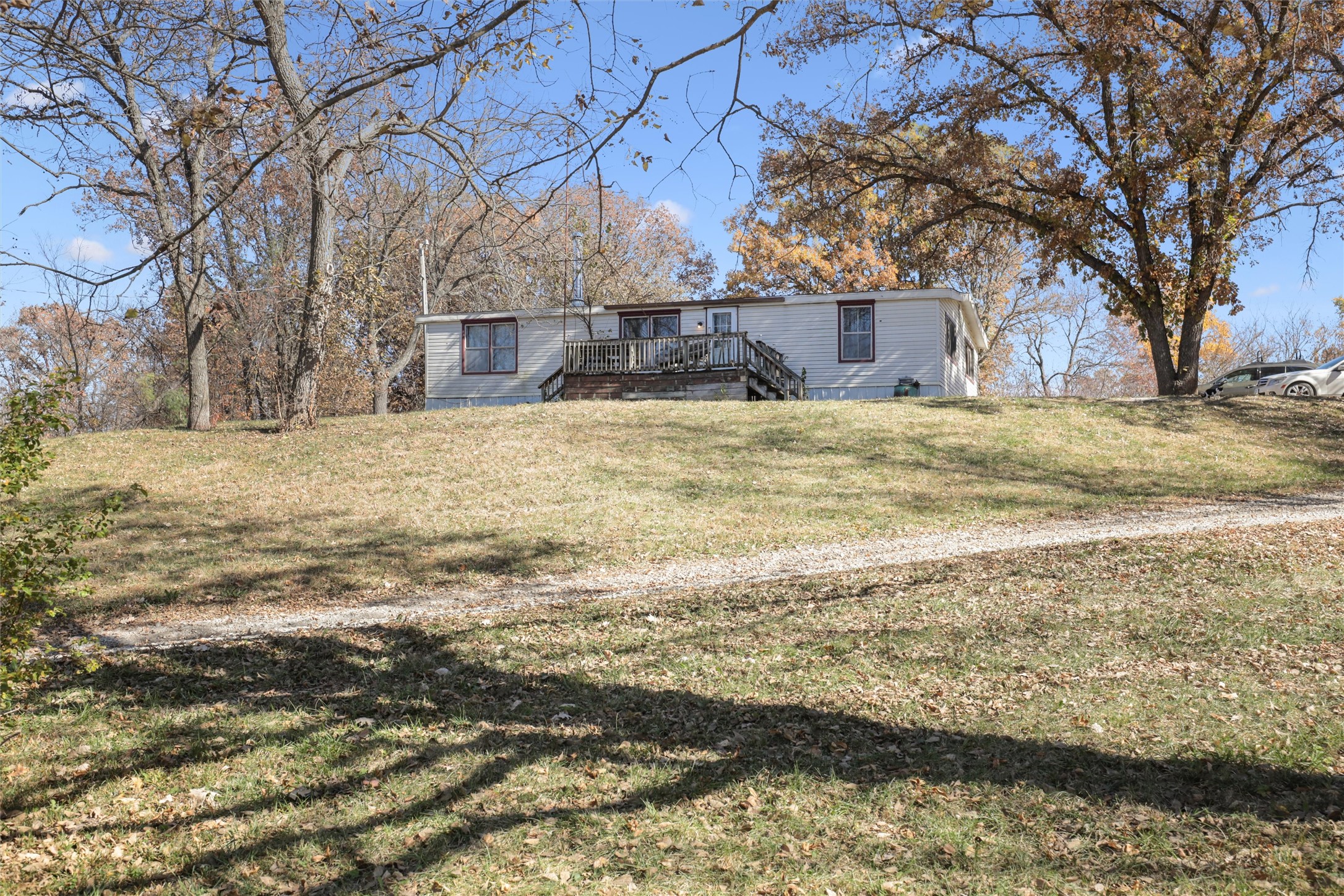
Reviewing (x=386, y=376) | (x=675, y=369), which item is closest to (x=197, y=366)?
(x=675, y=369)

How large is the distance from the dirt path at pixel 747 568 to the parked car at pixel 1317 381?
13.5 m

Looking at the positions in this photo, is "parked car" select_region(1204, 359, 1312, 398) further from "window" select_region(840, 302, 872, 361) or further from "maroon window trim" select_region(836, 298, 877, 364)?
"window" select_region(840, 302, 872, 361)

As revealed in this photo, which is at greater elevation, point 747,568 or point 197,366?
point 197,366

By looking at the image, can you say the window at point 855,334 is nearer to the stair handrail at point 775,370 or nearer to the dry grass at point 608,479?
the stair handrail at point 775,370

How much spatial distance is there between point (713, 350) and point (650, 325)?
3938 mm

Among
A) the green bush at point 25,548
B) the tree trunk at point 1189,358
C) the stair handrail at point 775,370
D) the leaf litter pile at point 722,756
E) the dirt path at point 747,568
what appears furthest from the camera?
the stair handrail at point 775,370

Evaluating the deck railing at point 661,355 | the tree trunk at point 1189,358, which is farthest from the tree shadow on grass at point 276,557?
the tree trunk at point 1189,358

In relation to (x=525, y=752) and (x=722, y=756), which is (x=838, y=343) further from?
(x=525, y=752)

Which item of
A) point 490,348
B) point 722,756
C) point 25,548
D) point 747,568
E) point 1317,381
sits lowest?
point 722,756

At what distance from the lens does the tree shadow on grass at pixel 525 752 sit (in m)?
4.52

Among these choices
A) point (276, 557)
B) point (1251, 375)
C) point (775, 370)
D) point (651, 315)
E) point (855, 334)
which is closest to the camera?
point (276, 557)

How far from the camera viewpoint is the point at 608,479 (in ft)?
49.0

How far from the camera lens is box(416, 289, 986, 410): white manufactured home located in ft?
79.7

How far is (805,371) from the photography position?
1038 inches
